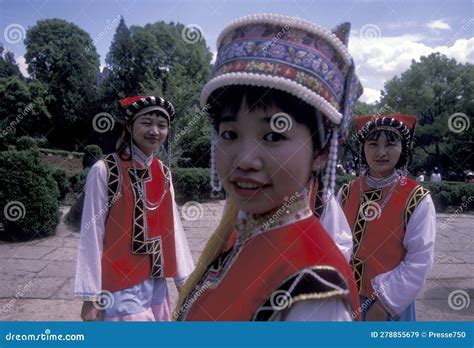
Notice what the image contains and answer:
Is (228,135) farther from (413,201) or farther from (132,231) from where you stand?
(413,201)

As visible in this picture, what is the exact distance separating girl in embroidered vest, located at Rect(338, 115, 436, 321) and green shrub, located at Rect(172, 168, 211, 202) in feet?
23.5

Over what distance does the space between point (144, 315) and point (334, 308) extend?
149cm

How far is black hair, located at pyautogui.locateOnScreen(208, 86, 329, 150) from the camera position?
1120 mm

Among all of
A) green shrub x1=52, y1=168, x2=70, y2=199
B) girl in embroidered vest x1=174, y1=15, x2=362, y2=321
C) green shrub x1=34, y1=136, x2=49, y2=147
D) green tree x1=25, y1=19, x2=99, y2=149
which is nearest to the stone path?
green shrub x1=52, y1=168, x2=70, y2=199

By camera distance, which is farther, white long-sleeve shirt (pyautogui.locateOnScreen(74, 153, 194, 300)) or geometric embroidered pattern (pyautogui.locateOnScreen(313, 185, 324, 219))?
white long-sleeve shirt (pyautogui.locateOnScreen(74, 153, 194, 300))

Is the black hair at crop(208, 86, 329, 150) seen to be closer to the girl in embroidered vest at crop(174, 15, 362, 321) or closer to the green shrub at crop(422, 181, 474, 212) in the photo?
the girl in embroidered vest at crop(174, 15, 362, 321)

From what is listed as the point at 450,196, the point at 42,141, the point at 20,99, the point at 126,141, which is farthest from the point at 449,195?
the point at 42,141

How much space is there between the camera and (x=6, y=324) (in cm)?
215

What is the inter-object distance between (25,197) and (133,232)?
395 cm

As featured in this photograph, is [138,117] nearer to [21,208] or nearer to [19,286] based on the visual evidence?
[19,286]

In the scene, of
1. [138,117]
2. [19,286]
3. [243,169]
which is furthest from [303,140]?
[19,286]

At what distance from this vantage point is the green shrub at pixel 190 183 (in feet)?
31.1

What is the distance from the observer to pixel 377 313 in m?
2.11

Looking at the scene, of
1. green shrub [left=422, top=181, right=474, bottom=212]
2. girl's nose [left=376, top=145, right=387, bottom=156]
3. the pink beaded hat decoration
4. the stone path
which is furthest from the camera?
green shrub [left=422, top=181, right=474, bottom=212]
